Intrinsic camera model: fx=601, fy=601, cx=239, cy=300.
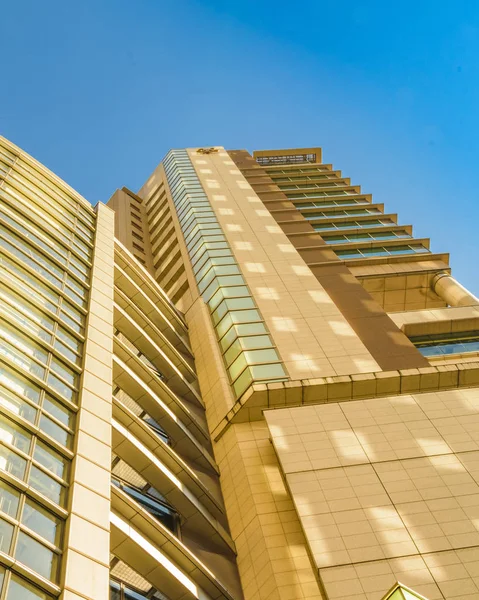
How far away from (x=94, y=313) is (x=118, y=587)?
10.7 metres

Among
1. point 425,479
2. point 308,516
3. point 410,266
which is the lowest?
point 308,516

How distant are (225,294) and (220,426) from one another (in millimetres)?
11048

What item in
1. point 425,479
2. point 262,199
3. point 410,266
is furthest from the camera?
point 262,199

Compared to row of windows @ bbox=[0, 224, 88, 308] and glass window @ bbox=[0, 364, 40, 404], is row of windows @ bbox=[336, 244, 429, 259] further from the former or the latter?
glass window @ bbox=[0, 364, 40, 404]

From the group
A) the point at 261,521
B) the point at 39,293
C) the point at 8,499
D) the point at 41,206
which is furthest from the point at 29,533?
the point at 41,206

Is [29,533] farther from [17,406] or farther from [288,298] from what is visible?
[288,298]

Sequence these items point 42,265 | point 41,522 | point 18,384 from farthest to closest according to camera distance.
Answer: point 42,265
point 18,384
point 41,522

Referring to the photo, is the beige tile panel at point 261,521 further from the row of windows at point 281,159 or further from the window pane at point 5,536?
the row of windows at point 281,159

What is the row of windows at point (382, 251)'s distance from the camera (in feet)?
157

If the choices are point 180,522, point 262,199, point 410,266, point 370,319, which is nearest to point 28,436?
point 180,522

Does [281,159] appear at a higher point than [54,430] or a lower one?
higher

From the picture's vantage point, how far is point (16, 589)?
11141 mm

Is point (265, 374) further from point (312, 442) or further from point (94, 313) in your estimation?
point (94, 313)

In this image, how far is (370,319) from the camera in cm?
3428
